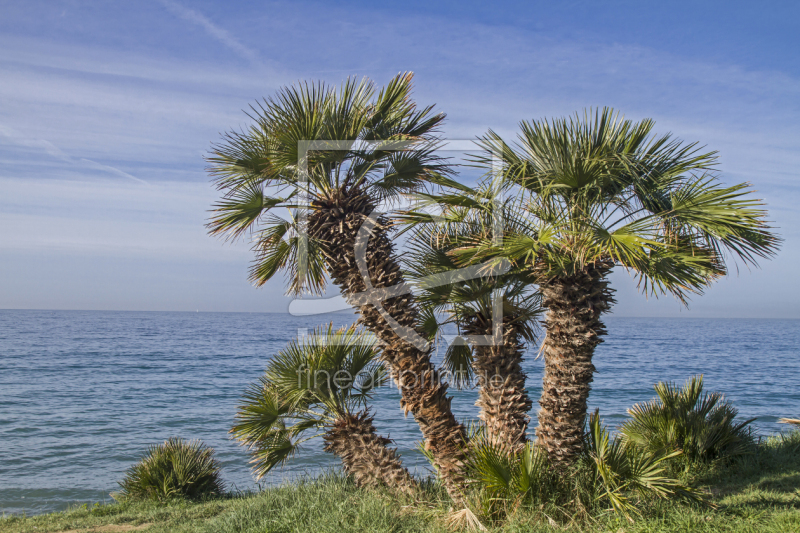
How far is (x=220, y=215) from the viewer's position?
766cm

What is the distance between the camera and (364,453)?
824 centimetres

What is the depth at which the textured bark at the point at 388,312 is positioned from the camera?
7.47m

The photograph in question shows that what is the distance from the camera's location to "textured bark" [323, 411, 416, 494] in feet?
26.7

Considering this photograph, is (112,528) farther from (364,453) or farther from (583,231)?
(583,231)

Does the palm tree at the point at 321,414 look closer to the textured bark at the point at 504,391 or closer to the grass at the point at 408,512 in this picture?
the grass at the point at 408,512

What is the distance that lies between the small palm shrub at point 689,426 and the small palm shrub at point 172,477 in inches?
325

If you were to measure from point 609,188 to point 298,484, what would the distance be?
6.96 m

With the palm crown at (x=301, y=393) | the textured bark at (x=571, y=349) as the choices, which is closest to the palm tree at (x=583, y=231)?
the textured bark at (x=571, y=349)

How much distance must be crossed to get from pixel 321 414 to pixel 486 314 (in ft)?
10.3

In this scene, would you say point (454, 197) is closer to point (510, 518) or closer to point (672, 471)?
point (510, 518)

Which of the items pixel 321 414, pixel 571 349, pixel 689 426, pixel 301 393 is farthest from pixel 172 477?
pixel 689 426

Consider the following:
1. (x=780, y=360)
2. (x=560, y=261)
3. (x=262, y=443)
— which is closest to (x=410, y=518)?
(x=262, y=443)

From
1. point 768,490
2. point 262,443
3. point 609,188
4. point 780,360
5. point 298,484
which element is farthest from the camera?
point 780,360

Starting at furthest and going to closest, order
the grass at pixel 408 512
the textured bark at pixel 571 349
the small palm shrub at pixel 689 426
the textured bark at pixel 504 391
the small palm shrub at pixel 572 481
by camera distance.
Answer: the small palm shrub at pixel 689 426, the textured bark at pixel 504 391, the textured bark at pixel 571 349, the small palm shrub at pixel 572 481, the grass at pixel 408 512
